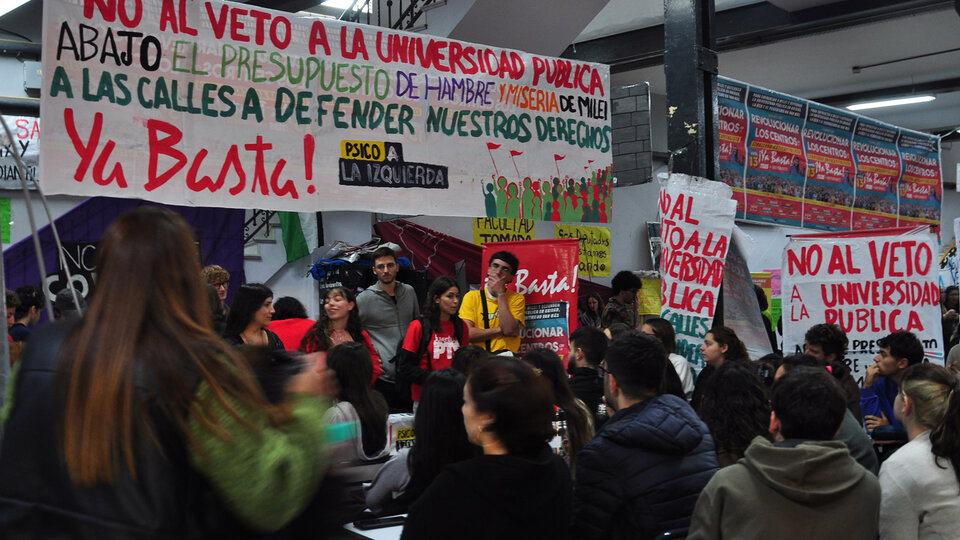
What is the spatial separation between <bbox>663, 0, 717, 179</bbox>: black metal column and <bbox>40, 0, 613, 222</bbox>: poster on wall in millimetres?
510

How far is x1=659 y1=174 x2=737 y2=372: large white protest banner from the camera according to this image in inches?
257

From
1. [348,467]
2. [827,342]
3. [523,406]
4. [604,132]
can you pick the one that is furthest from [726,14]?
[348,467]

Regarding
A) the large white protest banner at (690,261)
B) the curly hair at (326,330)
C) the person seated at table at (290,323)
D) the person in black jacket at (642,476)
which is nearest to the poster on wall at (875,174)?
the large white protest banner at (690,261)

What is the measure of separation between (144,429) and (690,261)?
536cm

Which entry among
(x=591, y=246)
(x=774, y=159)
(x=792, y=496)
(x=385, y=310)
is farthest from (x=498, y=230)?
(x=792, y=496)

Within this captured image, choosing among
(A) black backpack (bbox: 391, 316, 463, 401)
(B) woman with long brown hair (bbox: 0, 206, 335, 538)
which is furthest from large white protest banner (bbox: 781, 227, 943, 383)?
(B) woman with long brown hair (bbox: 0, 206, 335, 538)

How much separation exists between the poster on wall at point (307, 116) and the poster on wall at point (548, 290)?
1.50ft

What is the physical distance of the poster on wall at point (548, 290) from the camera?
23.3 feet

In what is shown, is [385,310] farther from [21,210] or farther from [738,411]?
[21,210]

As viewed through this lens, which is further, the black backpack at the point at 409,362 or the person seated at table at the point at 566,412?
the black backpack at the point at 409,362

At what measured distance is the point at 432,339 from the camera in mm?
6352

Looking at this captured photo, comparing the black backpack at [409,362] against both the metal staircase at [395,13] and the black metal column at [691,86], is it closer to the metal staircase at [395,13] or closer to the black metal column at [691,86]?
the black metal column at [691,86]

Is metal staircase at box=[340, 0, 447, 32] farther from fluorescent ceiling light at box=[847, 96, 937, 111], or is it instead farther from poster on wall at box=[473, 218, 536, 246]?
fluorescent ceiling light at box=[847, 96, 937, 111]

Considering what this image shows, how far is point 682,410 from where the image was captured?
3.41 metres
